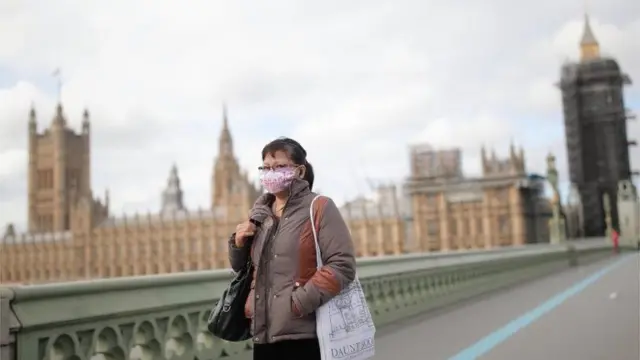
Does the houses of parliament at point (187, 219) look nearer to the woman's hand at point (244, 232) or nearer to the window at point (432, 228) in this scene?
the window at point (432, 228)

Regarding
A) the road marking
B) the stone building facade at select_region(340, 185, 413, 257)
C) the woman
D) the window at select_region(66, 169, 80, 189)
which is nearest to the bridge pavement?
the road marking

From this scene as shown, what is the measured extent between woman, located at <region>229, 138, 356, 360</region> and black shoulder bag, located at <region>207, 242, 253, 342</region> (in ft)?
0.16

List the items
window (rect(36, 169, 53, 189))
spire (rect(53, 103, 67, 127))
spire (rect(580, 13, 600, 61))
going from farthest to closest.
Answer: window (rect(36, 169, 53, 189)) → spire (rect(53, 103, 67, 127)) → spire (rect(580, 13, 600, 61))

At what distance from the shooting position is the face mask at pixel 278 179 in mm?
2922

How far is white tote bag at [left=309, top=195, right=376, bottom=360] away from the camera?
107 inches

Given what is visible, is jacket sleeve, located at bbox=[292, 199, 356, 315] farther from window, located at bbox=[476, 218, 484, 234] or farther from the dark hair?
window, located at bbox=[476, 218, 484, 234]

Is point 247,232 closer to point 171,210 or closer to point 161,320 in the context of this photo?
point 161,320

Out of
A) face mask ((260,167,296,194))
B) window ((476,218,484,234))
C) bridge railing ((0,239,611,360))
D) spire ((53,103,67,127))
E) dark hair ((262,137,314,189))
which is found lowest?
bridge railing ((0,239,611,360))

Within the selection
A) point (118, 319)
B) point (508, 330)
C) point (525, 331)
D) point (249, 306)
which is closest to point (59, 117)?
point (508, 330)

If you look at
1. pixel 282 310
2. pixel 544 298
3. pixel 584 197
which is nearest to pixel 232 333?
pixel 282 310

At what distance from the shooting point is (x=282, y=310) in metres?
2.75

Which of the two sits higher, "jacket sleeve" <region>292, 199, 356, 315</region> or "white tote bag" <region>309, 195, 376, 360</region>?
"jacket sleeve" <region>292, 199, 356, 315</region>

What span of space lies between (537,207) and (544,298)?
68836mm

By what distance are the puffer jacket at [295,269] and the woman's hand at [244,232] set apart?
0.03 meters
